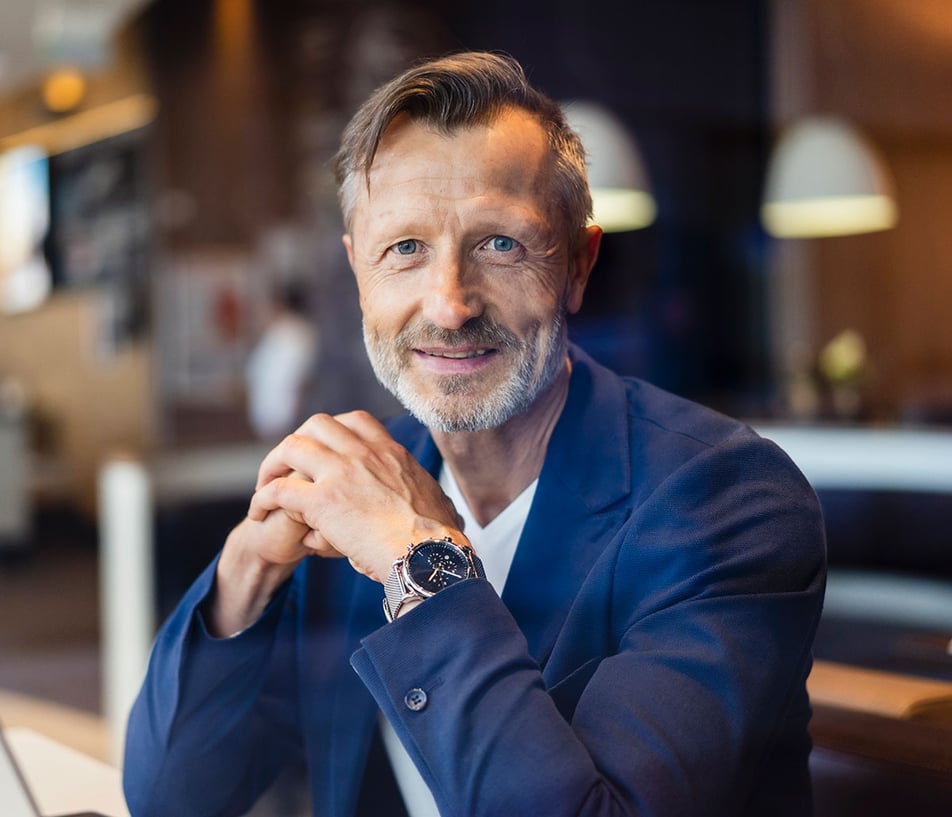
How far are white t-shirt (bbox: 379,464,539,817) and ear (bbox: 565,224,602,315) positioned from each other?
0.13 meters

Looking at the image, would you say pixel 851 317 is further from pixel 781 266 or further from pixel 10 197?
pixel 10 197

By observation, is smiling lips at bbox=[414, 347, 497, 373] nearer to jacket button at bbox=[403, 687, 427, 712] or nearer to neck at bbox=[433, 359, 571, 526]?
neck at bbox=[433, 359, 571, 526]

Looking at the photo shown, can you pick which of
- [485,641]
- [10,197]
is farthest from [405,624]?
[10,197]

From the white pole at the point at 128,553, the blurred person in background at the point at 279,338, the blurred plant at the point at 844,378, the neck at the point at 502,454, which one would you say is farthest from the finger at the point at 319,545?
the blurred person in background at the point at 279,338

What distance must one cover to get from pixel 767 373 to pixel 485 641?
5521mm

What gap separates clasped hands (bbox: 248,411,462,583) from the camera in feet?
2.44

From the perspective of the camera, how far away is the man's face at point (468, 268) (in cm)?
74

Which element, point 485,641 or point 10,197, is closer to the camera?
point 485,641

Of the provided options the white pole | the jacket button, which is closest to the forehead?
the jacket button

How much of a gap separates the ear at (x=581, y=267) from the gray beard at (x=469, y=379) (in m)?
0.02

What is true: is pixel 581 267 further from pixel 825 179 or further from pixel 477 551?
pixel 825 179

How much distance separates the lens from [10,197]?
427cm

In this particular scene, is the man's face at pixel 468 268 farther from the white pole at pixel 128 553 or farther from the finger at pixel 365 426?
the white pole at pixel 128 553

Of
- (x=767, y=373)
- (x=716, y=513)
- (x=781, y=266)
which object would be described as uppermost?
(x=716, y=513)
